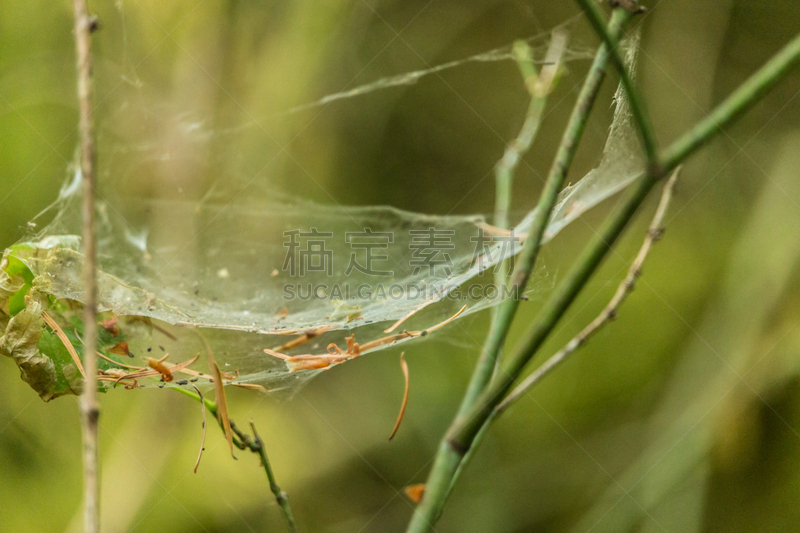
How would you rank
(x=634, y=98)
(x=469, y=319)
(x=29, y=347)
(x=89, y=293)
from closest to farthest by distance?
(x=89, y=293), (x=634, y=98), (x=29, y=347), (x=469, y=319)

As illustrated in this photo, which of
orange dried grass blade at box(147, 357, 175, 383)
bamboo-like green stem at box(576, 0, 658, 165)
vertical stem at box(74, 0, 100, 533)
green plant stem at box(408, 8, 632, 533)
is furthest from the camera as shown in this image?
orange dried grass blade at box(147, 357, 175, 383)

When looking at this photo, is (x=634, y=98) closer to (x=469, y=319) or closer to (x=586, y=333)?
(x=586, y=333)

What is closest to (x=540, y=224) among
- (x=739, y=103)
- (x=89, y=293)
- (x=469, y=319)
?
(x=739, y=103)

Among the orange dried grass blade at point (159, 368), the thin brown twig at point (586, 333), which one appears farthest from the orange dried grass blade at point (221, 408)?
the thin brown twig at point (586, 333)

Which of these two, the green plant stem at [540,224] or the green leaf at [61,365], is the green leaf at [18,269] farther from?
the green plant stem at [540,224]

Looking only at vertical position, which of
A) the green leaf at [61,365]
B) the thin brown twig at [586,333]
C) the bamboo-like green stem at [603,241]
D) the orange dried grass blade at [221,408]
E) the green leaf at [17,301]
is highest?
the green leaf at [17,301]

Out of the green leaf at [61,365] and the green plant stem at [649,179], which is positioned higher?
the green leaf at [61,365]

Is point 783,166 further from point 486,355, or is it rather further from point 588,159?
point 486,355

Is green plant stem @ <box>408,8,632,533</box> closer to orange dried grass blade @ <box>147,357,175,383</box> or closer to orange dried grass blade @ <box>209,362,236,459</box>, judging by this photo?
orange dried grass blade @ <box>209,362,236,459</box>

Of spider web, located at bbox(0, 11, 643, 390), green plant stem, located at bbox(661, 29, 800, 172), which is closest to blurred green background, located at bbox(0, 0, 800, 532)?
spider web, located at bbox(0, 11, 643, 390)
